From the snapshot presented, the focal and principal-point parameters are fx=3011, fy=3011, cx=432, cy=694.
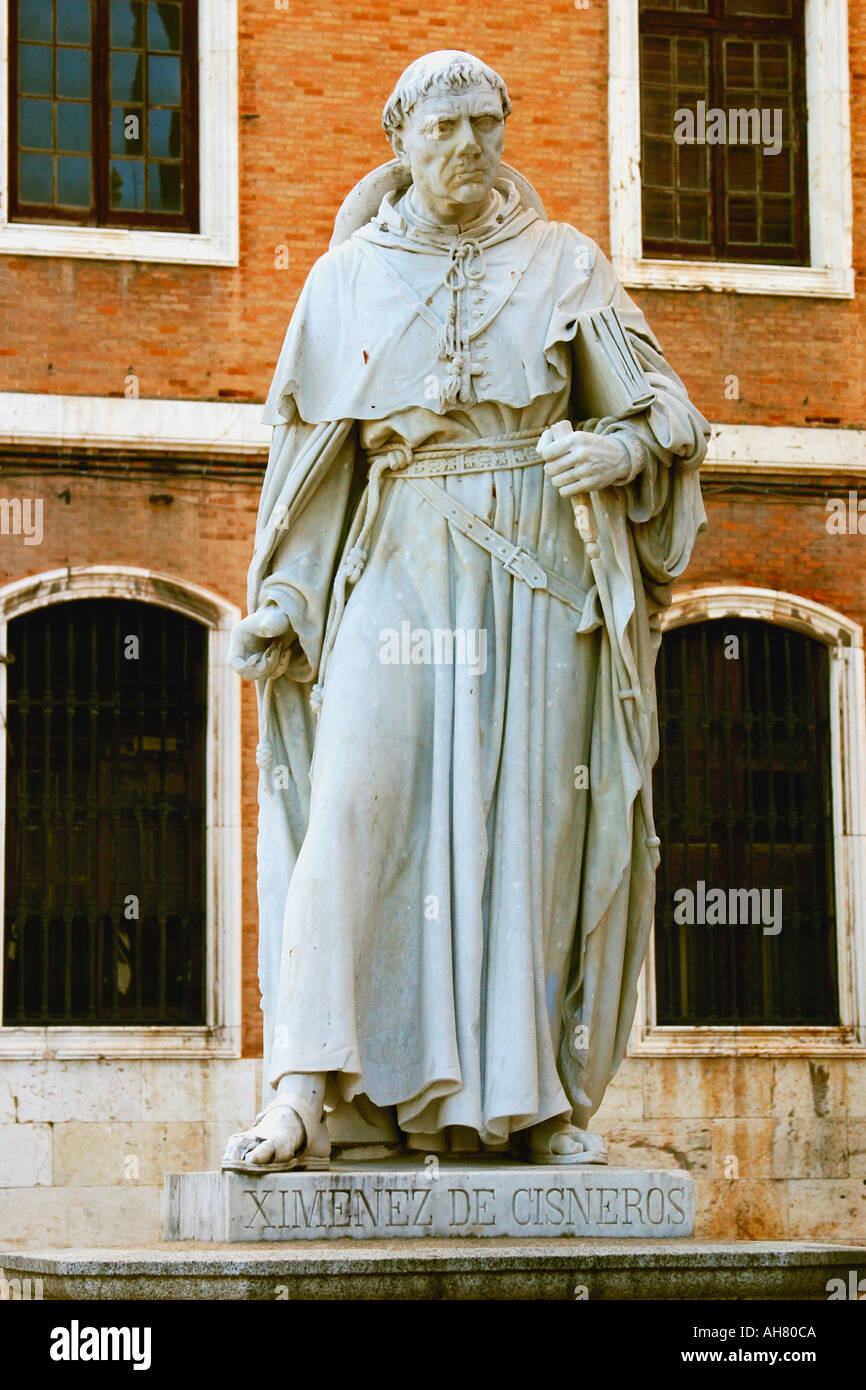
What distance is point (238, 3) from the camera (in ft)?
61.8

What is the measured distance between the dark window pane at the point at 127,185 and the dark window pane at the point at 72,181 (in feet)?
0.50

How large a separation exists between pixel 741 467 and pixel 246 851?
4005 millimetres

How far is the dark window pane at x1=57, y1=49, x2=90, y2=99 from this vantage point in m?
18.7

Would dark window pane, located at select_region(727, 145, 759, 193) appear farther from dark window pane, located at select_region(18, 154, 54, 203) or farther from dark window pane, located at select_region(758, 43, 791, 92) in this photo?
dark window pane, located at select_region(18, 154, 54, 203)

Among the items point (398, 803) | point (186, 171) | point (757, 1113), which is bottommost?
point (757, 1113)

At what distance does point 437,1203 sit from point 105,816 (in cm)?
1086

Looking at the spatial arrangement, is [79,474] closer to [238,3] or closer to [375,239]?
[238,3]

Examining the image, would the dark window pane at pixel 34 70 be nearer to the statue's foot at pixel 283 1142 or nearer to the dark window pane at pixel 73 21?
the dark window pane at pixel 73 21

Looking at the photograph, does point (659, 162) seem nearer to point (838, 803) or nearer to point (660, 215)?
point (660, 215)

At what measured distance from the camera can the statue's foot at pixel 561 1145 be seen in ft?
24.5

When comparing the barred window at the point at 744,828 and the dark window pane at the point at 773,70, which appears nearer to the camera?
the barred window at the point at 744,828

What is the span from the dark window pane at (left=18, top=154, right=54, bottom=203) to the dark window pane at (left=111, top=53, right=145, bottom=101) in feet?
2.13

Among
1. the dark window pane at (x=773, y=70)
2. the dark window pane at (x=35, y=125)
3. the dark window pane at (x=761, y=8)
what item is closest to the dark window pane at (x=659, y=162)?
the dark window pane at (x=773, y=70)

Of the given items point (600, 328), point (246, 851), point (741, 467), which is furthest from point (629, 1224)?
point (741, 467)
